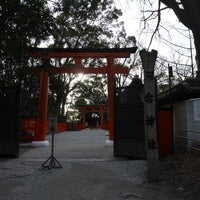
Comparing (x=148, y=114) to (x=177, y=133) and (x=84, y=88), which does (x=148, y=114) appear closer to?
(x=177, y=133)

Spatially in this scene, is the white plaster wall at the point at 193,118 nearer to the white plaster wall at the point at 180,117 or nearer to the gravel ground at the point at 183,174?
the white plaster wall at the point at 180,117

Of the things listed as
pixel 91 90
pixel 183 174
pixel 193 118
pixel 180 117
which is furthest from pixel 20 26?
pixel 91 90

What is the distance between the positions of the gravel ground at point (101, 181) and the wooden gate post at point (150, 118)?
304 millimetres

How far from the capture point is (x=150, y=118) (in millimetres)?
5352

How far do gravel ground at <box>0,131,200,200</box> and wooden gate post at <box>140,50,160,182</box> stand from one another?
30 cm

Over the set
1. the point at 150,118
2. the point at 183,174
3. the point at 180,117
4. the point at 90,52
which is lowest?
the point at 183,174

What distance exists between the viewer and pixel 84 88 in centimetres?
3466

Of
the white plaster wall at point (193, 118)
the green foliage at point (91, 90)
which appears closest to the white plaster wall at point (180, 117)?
the white plaster wall at point (193, 118)

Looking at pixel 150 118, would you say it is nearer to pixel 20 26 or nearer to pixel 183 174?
A: pixel 183 174

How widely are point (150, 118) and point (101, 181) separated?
171cm

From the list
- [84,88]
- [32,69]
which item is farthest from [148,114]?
[84,88]

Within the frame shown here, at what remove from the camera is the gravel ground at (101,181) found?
4.29 metres

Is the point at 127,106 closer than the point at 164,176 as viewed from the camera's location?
No

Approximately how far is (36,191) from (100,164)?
2925 millimetres
